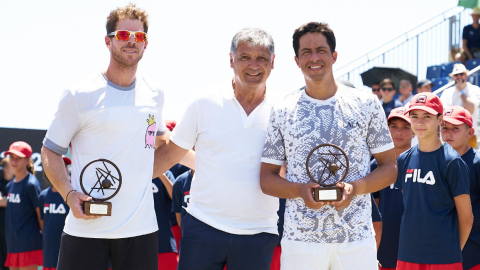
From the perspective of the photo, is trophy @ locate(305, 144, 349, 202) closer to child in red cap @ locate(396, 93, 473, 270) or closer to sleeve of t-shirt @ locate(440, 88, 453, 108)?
child in red cap @ locate(396, 93, 473, 270)

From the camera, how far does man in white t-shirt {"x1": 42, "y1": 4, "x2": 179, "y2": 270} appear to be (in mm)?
A: 3305

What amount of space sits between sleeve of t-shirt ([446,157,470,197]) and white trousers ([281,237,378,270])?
130 centimetres

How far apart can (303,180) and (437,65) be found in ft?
38.5

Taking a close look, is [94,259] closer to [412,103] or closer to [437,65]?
[412,103]

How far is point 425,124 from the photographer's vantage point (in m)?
4.33

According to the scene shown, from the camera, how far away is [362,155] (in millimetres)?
3203

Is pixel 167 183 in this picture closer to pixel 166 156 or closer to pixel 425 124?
pixel 166 156

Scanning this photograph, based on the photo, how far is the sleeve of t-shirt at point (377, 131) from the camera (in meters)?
3.22

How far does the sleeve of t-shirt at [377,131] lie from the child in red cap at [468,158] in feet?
5.55

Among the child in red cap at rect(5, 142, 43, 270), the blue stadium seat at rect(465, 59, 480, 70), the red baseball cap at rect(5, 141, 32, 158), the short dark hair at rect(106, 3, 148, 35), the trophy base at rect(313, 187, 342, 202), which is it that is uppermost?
the blue stadium seat at rect(465, 59, 480, 70)

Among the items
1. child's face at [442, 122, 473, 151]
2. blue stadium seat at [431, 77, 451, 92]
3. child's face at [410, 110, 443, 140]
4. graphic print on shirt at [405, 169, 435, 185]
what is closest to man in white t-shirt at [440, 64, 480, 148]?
blue stadium seat at [431, 77, 451, 92]

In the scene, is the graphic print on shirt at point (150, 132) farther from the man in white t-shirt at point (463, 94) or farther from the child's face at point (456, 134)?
the man in white t-shirt at point (463, 94)

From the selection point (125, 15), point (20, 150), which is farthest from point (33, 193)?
point (125, 15)

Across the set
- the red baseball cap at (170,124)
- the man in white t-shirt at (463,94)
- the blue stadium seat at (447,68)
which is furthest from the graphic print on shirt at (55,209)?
the blue stadium seat at (447,68)
